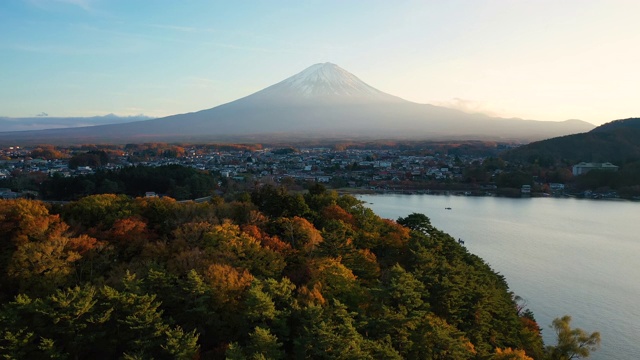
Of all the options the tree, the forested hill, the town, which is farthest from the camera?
the town

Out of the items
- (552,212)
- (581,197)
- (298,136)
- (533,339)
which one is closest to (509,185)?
(581,197)

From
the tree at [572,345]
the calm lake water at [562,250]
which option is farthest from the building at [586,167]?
the tree at [572,345]

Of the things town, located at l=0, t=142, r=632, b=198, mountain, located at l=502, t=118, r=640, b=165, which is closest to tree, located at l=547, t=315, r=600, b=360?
town, located at l=0, t=142, r=632, b=198

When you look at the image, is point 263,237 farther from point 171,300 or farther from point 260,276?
point 171,300

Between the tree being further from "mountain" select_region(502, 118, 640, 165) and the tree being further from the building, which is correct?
"mountain" select_region(502, 118, 640, 165)

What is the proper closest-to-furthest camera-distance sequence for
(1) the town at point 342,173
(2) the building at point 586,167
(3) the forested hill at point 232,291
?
(3) the forested hill at point 232,291 → (1) the town at point 342,173 → (2) the building at point 586,167

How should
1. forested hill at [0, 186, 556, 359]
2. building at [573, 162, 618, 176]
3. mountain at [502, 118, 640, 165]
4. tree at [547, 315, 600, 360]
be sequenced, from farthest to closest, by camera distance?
1. mountain at [502, 118, 640, 165]
2. building at [573, 162, 618, 176]
3. tree at [547, 315, 600, 360]
4. forested hill at [0, 186, 556, 359]

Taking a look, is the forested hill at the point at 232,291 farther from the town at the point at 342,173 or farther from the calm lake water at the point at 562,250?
the town at the point at 342,173
